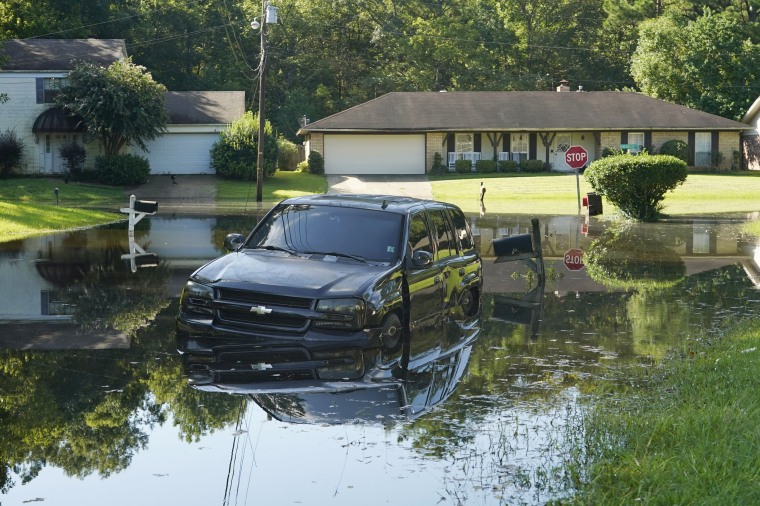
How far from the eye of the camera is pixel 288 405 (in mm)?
8422

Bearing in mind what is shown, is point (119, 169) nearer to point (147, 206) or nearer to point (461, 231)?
point (147, 206)

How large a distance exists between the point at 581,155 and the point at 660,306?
750 inches

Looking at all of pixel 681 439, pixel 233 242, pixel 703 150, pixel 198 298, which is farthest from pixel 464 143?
pixel 681 439

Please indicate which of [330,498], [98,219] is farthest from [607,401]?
[98,219]

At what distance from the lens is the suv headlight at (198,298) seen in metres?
10.7

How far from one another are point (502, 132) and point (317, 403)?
56698mm

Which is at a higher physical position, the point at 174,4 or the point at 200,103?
the point at 174,4

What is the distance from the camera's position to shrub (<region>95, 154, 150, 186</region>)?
52.3 m

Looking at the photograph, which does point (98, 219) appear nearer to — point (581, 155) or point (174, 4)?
point (581, 155)

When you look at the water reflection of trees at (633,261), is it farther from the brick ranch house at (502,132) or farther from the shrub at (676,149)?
the shrub at (676,149)

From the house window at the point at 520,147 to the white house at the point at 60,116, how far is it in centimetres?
1679

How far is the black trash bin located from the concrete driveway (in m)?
17.3

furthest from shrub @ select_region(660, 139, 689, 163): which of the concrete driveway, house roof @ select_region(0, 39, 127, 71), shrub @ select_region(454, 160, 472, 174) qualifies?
house roof @ select_region(0, 39, 127, 71)

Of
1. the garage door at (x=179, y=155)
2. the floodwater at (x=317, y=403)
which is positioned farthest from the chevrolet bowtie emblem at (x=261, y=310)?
the garage door at (x=179, y=155)
